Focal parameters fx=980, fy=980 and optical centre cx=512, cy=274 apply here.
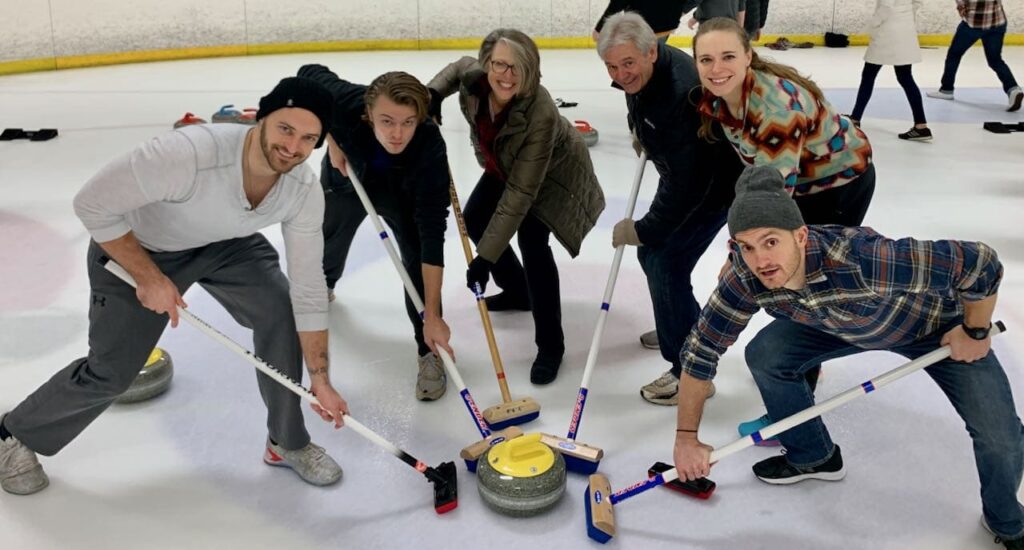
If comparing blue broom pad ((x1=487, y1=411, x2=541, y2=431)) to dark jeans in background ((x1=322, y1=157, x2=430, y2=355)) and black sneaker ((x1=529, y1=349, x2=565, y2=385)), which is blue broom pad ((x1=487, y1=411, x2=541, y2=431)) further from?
dark jeans in background ((x1=322, y1=157, x2=430, y2=355))

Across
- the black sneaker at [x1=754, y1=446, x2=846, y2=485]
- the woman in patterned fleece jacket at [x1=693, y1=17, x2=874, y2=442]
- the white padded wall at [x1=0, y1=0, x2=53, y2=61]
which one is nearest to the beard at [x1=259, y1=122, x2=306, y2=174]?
the woman in patterned fleece jacket at [x1=693, y1=17, x2=874, y2=442]

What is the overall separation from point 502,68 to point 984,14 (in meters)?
6.02

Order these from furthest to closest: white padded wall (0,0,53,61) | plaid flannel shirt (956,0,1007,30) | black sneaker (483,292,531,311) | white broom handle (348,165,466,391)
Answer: white padded wall (0,0,53,61), plaid flannel shirt (956,0,1007,30), black sneaker (483,292,531,311), white broom handle (348,165,466,391)

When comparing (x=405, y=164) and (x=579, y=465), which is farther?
(x=405, y=164)

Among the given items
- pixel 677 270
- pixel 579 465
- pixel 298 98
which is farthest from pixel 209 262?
pixel 677 270

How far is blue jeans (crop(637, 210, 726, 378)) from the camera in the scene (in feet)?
10.1

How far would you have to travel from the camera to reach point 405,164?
10.2 ft

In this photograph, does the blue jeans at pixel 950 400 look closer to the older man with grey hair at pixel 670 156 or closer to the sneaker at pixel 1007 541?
the sneaker at pixel 1007 541

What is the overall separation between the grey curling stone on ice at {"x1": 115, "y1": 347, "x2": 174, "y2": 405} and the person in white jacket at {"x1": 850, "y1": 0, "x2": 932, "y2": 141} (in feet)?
16.8

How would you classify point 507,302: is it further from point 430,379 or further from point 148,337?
point 148,337

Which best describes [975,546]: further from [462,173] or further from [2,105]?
[2,105]

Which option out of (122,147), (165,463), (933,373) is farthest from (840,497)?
(122,147)

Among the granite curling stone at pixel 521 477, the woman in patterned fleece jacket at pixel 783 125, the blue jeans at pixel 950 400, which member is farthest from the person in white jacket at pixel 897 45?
the granite curling stone at pixel 521 477

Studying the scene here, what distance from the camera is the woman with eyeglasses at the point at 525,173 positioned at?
297 cm
